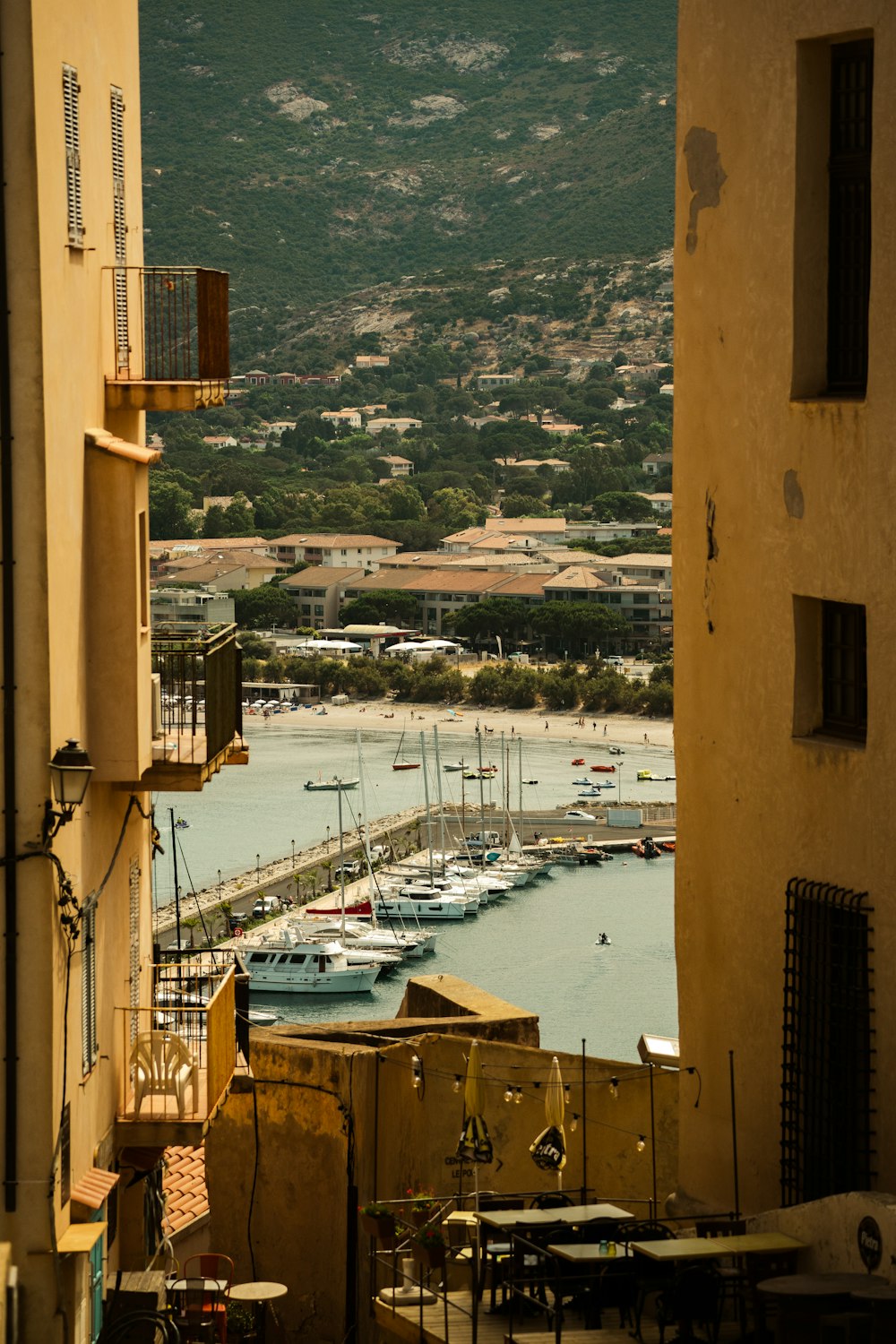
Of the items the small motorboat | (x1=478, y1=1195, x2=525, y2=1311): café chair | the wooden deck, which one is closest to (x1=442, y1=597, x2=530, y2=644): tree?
the small motorboat

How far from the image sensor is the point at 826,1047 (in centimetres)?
893

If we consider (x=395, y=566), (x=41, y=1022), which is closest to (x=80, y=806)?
(x=41, y=1022)

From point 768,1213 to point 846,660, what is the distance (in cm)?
222

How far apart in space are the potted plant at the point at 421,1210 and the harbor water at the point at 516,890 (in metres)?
26.1

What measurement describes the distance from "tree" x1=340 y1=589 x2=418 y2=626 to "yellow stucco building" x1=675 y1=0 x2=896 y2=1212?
399 ft

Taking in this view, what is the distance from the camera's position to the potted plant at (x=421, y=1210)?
1060 cm

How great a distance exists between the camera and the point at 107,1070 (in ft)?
31.8


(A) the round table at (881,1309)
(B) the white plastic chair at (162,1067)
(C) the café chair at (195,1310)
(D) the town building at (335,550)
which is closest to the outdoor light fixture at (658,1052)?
(C) the café chair at (195,1310)

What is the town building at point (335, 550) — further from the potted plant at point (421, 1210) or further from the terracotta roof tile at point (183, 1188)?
the potted plant at point (421, 1210)

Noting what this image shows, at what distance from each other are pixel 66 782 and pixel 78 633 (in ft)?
3.05

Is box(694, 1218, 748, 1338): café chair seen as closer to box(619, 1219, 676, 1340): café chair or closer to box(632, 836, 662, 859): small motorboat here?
box(619, 1219, 676, 1340): café chair

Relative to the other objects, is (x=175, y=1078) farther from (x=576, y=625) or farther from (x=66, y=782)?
(x=576, y=625)

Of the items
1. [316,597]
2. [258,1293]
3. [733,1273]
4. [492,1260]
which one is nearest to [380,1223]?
[258,1293]

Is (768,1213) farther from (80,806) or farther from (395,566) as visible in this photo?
(395,566)
